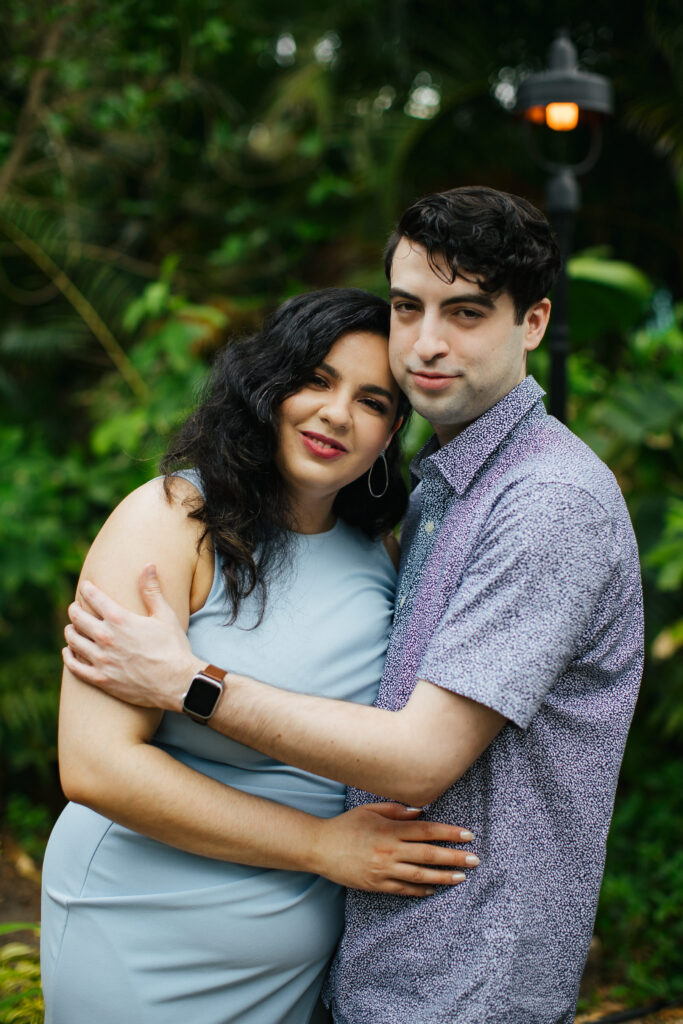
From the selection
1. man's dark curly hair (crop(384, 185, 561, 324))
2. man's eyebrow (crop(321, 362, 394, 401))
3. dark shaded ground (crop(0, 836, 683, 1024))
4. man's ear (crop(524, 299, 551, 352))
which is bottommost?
dark shaded ground (crop(0, 836, 683, 1024))

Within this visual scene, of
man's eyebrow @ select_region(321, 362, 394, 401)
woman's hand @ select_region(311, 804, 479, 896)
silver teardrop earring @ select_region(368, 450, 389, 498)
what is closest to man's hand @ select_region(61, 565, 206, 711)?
woman's hand @ select_region(311, 804, 479, 896)

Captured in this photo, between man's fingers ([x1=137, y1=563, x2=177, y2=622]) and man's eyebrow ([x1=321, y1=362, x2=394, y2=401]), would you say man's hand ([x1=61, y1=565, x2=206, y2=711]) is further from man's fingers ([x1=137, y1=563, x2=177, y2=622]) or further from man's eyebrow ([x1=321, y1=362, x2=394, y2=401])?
man's eyebrow ([x1=321, y1=362, x2=394, y2=401])

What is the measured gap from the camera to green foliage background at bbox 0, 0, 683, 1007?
4328mm

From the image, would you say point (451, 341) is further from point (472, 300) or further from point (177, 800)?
point (177, 800)

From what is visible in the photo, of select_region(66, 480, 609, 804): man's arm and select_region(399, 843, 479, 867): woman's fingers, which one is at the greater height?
select_region(66, 480, 609, 804): man's arm

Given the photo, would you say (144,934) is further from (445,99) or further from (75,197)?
(75,197)

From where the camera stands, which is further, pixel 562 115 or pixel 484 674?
pixel 562 115

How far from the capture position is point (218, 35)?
434 cm

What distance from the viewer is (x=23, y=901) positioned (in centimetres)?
382

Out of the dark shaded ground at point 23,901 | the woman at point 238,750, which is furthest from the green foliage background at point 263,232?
the woman at point 238,750

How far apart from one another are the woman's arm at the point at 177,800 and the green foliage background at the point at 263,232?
6.96ft

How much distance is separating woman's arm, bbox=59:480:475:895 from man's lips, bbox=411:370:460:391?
1.89 ft

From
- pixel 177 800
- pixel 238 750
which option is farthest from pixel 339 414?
pixel 177 800

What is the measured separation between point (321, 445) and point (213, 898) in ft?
3.09
